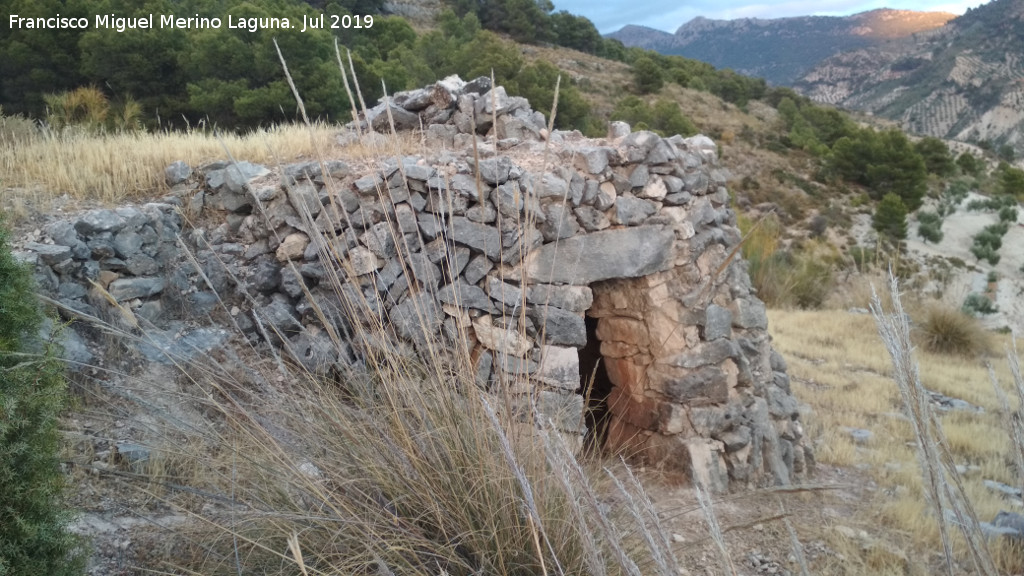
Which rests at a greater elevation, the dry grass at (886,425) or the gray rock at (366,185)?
the gray rock at (366,185)

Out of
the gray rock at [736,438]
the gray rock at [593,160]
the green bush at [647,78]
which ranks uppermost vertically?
the green bush at [647,78]

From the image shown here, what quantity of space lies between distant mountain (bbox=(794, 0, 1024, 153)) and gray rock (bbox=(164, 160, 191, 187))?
4083 cm

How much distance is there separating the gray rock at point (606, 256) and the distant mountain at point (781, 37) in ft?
198

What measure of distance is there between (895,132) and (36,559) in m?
24.1

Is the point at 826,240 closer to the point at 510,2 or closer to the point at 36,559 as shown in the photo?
the point at 510,2

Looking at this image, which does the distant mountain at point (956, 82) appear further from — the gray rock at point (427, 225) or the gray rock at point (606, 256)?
the gray rock at point (427, 225)

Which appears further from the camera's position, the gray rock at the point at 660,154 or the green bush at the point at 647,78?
the green bush at the point at 647,78

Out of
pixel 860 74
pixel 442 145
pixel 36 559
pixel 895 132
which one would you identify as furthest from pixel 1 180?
pixel 860 74

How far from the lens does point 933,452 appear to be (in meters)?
1.22

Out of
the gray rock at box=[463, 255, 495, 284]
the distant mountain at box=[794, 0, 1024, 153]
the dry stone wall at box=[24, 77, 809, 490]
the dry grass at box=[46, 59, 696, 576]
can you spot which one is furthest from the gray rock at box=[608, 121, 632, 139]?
the distant mountain at box=[794, 0, 1024, 153]

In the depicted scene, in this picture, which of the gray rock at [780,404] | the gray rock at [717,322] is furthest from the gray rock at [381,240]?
the gray rock at [780,404]

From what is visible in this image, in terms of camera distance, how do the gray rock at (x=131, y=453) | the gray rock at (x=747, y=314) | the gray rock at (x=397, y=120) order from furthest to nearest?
the gray rock at (x=397, y=120) → the gray rock at (x=747, y=314) → the gray rock at (x=131, y=453)

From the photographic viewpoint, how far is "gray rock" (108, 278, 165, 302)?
3.50 meters

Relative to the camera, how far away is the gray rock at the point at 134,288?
3498 mm
